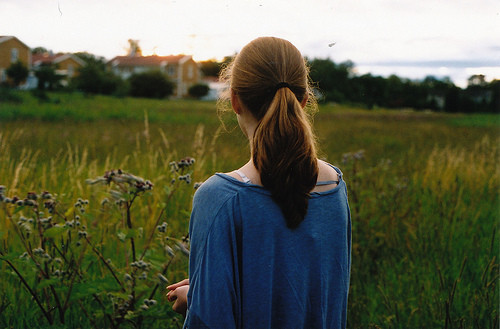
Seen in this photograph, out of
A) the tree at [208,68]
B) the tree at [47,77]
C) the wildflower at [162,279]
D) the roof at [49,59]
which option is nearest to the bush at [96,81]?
the roof at [49,59]

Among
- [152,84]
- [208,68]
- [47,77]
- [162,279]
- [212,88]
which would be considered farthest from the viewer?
[208,68]

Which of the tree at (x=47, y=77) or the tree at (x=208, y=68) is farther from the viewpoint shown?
the tree at (x=208, y=68)

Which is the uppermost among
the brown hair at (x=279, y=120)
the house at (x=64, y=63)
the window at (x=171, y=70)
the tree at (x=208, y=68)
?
the tree at (x=208, y=68)

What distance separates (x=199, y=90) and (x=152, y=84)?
10.0 m

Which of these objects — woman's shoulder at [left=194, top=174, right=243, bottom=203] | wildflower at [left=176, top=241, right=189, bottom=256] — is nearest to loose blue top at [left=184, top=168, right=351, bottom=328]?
woman's shoulder at [left=194, top=174, right=243, bottom=203]

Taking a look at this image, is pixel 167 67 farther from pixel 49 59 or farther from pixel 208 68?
pixel 49 59

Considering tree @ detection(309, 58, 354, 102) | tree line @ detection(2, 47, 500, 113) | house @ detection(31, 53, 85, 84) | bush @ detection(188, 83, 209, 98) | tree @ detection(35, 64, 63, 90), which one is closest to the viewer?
tree line @ detection(2, 47, 500, 113)

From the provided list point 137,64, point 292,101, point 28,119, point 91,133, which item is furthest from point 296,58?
point 137,64

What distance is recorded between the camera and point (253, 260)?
1366 millimetres

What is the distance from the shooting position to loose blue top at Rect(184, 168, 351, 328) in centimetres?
133

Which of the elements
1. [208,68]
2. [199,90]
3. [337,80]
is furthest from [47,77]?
[208,68]

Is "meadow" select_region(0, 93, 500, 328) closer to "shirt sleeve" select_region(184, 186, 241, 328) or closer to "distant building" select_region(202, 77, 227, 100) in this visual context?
"distant building" select_region(202, 77, 227, 100)

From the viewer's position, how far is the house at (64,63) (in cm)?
1778

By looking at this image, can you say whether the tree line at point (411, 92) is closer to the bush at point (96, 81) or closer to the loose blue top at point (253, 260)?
the loose blue top at point (253, 260)
